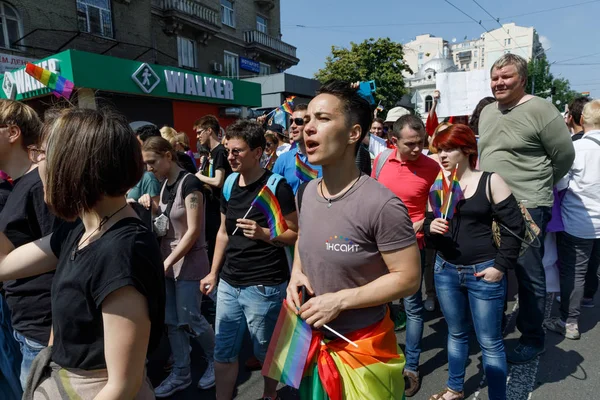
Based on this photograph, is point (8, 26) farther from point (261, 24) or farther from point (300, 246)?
point (300, 246)

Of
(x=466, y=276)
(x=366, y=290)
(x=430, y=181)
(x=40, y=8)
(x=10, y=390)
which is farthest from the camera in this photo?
(x=40, y=8)

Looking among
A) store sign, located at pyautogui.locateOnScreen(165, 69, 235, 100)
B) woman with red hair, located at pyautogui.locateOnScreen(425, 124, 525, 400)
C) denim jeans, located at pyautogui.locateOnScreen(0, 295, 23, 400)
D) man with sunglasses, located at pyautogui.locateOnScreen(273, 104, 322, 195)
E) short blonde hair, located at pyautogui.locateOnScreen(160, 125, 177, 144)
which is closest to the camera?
denim jeans, located at pyautogui.locateOnScreen(0, 295, 23, 400)

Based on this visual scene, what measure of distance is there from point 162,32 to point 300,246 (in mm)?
18908

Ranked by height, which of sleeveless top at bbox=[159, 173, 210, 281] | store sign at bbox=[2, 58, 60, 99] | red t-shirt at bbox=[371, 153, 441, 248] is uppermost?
store sign at bbox=[2, 58, 60, 99]

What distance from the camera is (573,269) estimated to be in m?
3.65

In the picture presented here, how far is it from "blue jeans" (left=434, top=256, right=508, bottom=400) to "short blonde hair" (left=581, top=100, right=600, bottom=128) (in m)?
2.28

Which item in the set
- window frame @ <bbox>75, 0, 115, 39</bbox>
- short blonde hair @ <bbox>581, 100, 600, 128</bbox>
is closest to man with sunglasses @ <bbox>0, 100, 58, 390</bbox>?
short blonde hair @ <bbox>581, 100, 600, 128</bbox>

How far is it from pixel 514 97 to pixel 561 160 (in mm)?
618

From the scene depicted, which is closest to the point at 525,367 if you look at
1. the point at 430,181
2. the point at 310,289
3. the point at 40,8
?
the point at 430,181

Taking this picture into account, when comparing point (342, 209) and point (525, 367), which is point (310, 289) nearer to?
point (342, 209)

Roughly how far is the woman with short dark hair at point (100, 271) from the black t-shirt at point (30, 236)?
2.03ft

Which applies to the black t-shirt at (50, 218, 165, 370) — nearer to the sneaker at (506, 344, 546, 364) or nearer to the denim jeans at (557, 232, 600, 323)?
the sneaker at (506, 344, 546, 364)

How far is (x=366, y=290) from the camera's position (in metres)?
1.52

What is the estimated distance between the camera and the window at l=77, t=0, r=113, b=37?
1445 cm
